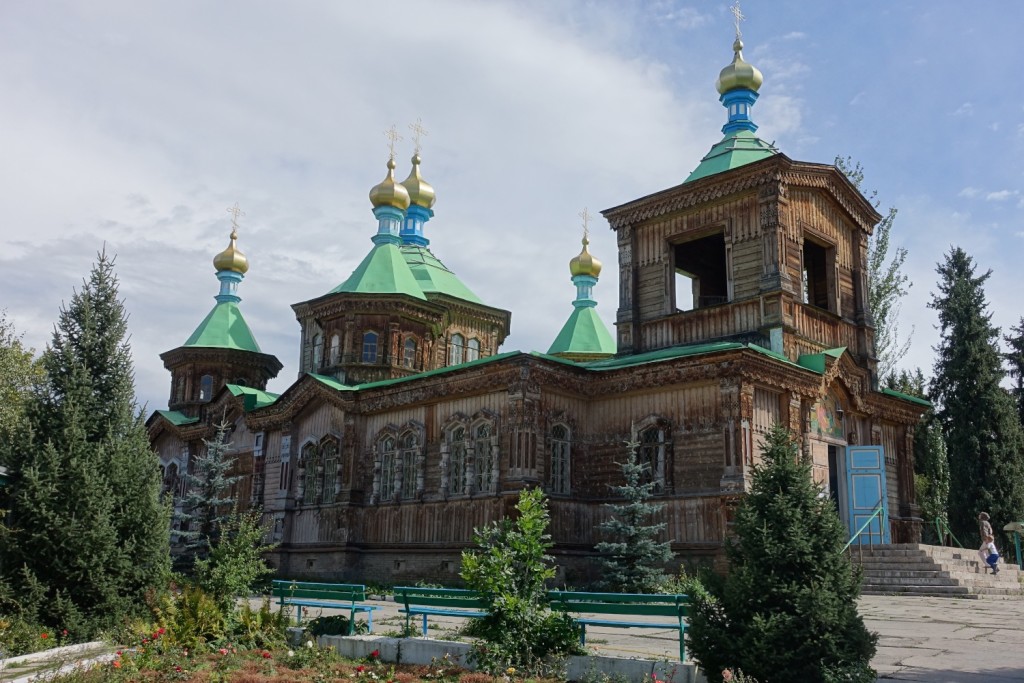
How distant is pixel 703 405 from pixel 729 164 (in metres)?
6.27

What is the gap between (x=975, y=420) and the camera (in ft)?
92.8

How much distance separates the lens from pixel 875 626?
1149 centimetres

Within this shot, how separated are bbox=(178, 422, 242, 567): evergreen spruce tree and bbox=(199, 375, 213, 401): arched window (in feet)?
18.4

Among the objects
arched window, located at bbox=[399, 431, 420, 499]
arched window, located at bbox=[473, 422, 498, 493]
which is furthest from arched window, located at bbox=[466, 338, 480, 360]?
arched window, located at bbox=[473, 422, 498, 493]

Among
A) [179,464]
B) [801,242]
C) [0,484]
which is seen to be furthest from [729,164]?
[179,464]

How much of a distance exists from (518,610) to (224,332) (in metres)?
26.3

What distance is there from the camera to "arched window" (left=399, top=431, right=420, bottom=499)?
20.8 meters

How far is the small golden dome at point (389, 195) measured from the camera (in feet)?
97.0

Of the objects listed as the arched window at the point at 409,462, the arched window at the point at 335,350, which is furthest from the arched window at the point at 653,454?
the arched window at the point at 335,350

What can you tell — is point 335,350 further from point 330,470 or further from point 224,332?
point 224,332

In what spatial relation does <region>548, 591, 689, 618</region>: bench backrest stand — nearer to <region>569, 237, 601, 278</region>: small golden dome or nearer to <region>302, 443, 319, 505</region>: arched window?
<region>302, 443, 319, 505</region>: arched window

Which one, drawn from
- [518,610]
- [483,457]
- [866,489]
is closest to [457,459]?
[483,457]

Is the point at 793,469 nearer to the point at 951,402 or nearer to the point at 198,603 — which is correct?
the point at 198,603

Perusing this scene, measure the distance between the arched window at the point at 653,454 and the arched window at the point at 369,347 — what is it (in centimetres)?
1010
